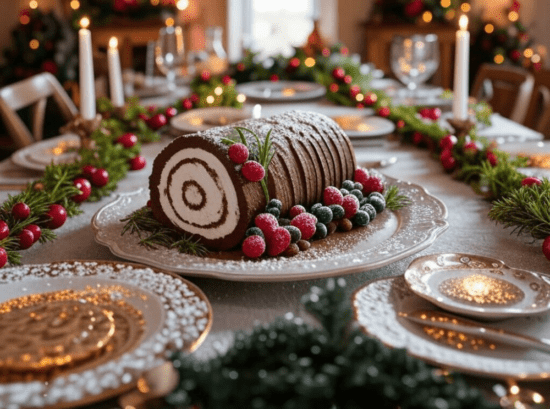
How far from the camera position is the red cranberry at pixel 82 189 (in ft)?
4.70

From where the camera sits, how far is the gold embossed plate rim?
835mm

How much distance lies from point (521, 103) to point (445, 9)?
281 cm

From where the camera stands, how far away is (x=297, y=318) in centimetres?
92

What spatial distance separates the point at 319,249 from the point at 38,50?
4.12 meters

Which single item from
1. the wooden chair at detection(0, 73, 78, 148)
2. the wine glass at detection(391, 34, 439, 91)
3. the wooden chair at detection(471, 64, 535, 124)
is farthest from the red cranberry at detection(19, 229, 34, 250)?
the wooden chair at detection(471, 64, 535, 124)

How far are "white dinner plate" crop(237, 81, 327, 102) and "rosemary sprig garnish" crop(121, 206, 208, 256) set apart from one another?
1512mm

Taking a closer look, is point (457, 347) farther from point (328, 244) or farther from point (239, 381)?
point (328, 244)

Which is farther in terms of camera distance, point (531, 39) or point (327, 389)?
point (531, 39)

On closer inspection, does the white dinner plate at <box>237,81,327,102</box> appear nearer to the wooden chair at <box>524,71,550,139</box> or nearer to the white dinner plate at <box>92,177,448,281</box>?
the wooden chair at <box>524,71,550,139</box>

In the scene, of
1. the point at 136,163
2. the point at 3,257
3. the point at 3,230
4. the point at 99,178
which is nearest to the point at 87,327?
the point at 3,257

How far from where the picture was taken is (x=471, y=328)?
81 centimetres

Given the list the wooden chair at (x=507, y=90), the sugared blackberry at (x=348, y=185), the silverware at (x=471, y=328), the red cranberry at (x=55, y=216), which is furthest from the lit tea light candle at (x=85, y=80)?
the wooden chair at (x=507, y=90)

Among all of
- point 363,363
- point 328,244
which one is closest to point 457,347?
point 363,363

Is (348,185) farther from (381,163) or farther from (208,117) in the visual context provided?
(208,117)
